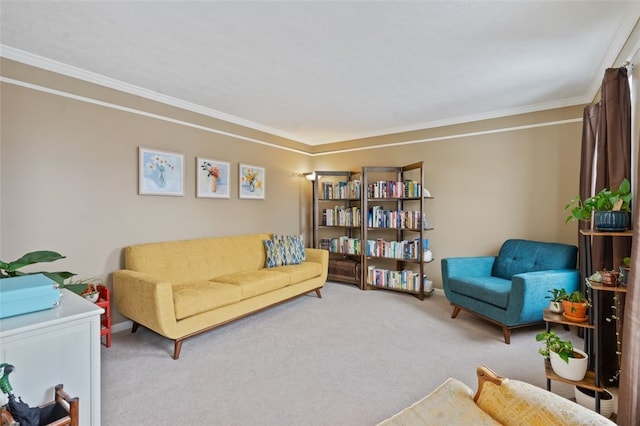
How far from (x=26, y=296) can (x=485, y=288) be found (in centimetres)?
332

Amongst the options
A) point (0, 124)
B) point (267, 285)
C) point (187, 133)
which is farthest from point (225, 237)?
point (0, 124)

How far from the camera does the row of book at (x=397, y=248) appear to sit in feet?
13.7

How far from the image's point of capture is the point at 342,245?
4.91 meters

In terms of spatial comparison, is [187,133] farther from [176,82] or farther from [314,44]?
[314,44]

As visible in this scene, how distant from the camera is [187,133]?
11.8ft

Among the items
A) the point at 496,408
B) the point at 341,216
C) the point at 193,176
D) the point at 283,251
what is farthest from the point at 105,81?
the point at 496,408

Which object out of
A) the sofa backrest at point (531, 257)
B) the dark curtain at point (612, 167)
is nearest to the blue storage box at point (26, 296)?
the dark curtain at point (612, 167)

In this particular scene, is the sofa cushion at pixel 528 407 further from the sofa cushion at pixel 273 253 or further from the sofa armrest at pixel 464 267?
the sofa cushion at pixel 273 253

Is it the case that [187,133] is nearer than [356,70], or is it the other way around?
[356,70]

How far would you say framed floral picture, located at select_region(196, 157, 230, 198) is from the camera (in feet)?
12.2

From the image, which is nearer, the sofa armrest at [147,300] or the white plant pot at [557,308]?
the white plant pot at [557,308]

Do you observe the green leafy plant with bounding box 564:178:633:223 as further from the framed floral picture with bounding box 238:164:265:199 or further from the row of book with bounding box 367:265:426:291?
the framed floral picture with bounding box 238:164:265:199

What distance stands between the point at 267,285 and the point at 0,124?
2609 millimetres

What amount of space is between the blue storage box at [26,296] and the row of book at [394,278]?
3793 millimetres
